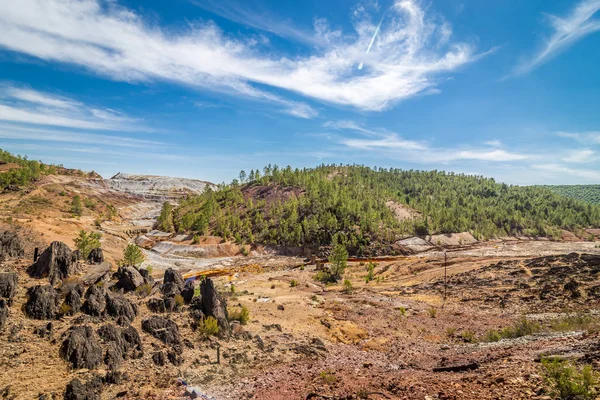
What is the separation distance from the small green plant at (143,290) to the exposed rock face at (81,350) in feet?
26.8

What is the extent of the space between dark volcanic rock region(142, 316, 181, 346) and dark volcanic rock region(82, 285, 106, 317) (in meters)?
2.47

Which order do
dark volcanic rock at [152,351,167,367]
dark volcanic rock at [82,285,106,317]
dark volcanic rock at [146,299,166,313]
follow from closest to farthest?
dark volcanic rock at [152,351,167,367] → dark volcanic rock at [82,285,106,317] → dark volcanic rock at [146,299,166,313]

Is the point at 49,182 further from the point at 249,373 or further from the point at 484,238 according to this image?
the point at 484,238

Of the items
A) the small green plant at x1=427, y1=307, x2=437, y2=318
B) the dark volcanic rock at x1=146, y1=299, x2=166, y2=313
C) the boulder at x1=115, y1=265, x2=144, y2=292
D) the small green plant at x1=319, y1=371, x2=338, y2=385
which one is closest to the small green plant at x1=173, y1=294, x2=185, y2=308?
the dark volcanic rock at x1=146, y1=299, x2=166, y2=313

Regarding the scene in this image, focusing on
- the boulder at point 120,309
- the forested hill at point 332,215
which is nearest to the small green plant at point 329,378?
the boulder at point 120,309

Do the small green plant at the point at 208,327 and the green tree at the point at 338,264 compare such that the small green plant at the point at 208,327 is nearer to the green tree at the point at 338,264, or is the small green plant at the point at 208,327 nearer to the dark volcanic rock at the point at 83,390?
the dark volcanic rock at the point at 83,390

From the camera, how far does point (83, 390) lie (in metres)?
11.6

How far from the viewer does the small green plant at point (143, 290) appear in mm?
22444

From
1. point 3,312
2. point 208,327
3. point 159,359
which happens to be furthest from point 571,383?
point 3,312

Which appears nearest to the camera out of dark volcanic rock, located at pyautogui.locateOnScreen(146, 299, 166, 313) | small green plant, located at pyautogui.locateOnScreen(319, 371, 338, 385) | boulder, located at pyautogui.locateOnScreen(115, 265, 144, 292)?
small green plant, located at pyautogui.locateOnScreen(319, 371, 338, 385)

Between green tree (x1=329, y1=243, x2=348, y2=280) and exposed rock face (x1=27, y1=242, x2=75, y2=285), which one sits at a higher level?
exposed rock face (x1=27, y1=242, x2=75, y2=285)

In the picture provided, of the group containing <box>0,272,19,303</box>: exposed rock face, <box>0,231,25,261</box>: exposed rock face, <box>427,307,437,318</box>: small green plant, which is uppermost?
<box>0,231,25,261</box>: exposed rock face

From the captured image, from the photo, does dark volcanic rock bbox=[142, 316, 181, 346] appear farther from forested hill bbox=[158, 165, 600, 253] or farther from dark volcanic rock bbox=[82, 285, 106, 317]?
forested hill bbox=[158, 165, 600, 253]

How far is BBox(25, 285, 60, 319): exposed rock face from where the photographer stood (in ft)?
52.7
